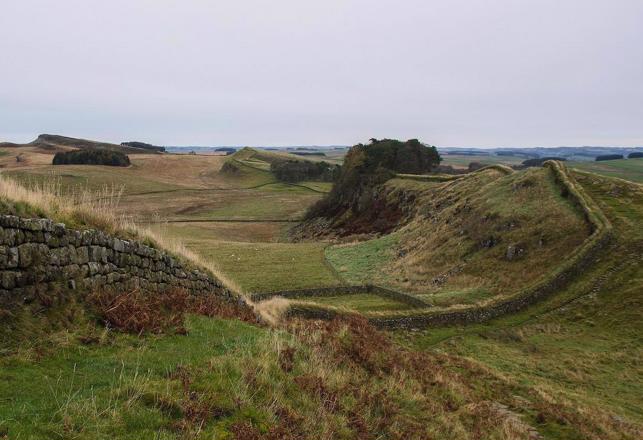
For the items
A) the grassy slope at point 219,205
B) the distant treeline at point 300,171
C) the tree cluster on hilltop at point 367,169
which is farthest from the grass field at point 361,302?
the distant treeline at point 300,171

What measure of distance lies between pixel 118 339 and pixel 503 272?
96.0ft

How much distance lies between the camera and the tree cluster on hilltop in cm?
7938

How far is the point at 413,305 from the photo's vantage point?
100 ft

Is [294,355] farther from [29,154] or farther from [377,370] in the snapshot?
[29,154]

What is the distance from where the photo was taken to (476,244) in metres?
39.2

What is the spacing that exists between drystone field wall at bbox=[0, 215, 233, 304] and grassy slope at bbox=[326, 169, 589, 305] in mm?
21162

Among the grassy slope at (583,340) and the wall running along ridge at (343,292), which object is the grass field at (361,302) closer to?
the wall running along ridge at (343,292)

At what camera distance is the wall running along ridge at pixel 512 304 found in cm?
2539

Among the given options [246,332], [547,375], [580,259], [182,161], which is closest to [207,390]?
[246,332]

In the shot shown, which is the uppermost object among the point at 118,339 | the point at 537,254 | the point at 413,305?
the point at 118,339

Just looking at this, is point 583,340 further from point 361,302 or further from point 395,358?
point 395,358

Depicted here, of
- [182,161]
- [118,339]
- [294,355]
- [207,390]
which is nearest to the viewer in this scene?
[207,390]

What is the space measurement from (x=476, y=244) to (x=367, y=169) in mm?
46375

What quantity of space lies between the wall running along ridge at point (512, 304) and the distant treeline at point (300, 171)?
10556cm
